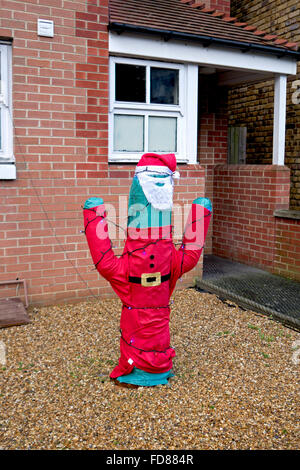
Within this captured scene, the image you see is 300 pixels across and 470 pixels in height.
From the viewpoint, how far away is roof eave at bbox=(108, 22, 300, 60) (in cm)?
548

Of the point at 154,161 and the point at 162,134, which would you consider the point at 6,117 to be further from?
the point at 154,161

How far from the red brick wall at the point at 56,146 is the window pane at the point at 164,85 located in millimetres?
738

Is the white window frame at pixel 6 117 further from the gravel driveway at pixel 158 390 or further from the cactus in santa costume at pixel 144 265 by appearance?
the cactus in santa costume at pixel 144 265

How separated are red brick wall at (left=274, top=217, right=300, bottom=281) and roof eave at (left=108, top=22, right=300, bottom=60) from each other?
250 centimetres

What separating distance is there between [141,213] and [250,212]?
4.50 m

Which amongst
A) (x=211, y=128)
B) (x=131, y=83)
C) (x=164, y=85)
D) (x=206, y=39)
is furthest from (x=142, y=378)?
(x=211, y=128)

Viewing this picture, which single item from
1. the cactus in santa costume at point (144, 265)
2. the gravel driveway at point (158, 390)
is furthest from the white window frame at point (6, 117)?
the cactus in santa costume at point (144, 265)

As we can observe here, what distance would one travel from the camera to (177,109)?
20.3ft

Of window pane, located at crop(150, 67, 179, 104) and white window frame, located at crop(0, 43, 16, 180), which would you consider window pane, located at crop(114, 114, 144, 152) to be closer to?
→ window pane, located at crop(150, 67, 179, 104)

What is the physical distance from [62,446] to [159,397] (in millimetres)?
867

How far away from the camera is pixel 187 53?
6062 mm

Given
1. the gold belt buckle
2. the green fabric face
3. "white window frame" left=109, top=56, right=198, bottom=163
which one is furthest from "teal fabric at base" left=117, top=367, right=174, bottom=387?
"white window frame" left=109, top=56, right=198, bottom=163

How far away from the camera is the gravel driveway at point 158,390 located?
2879mm

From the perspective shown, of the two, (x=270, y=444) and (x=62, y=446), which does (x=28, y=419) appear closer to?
(x=62, y=446)
